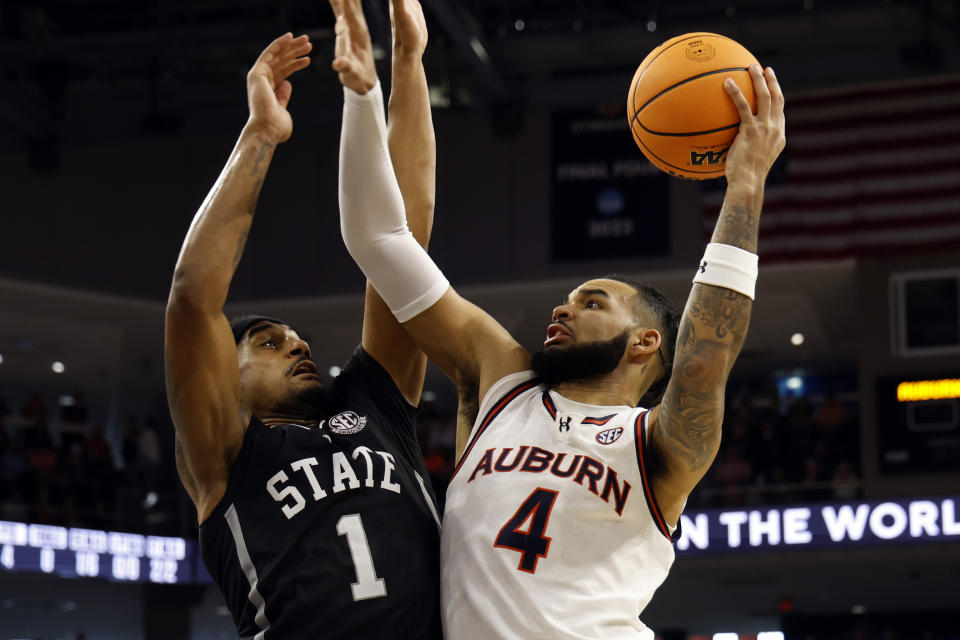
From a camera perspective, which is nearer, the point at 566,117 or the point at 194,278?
the point at 194,278

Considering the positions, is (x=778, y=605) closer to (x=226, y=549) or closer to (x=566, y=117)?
(x=566, y=117)

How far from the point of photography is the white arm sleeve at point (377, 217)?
3.14 m

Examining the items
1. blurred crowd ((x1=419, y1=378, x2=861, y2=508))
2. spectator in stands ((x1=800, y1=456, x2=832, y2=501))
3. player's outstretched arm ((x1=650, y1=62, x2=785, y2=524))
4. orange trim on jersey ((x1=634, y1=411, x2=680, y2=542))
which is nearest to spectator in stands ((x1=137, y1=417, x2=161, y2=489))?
blurred crowd ((x1=419, y1=378, x2=861, y2=508))

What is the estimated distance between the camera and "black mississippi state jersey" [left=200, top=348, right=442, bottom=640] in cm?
295

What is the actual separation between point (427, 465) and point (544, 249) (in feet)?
10.9

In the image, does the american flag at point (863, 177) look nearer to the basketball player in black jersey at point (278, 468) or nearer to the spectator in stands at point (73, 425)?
the spectator in stands at point (73, 425)

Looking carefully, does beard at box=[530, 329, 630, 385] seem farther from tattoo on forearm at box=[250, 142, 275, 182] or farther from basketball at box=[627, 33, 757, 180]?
tattoo on forearm at box=[250, 142, 275, 182]

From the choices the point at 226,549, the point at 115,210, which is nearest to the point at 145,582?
the point at 115,210

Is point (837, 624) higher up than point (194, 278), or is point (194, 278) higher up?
point (194, 278)

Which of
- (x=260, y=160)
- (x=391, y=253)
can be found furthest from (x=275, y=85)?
(x=391, y=253)

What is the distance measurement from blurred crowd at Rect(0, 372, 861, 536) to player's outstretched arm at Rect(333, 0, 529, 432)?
10928 millimetres

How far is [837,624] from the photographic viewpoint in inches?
731

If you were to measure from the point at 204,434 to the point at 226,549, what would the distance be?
11.9 inches

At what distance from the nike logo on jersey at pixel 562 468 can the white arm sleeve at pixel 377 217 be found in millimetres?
479
